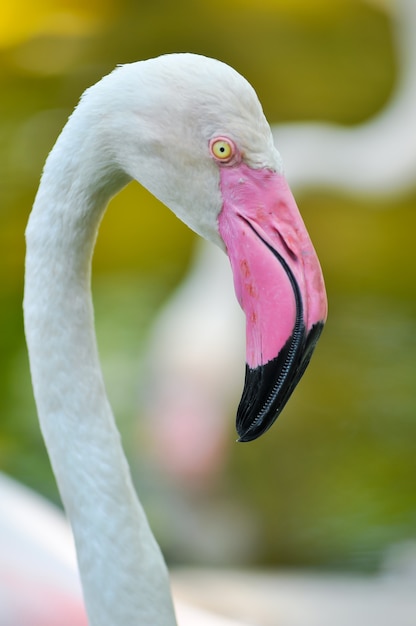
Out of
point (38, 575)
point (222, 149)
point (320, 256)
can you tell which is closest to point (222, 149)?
point (222, 149)

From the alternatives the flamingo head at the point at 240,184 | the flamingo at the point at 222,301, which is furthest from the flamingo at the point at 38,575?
the flamingo at the point at 222,301

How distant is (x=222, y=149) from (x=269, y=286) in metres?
0.16

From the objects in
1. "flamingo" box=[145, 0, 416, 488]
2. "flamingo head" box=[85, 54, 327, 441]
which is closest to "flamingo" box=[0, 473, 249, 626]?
"flamingo head" box=[85, 54, 327, 441]

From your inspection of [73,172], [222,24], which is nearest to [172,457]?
[73,172]

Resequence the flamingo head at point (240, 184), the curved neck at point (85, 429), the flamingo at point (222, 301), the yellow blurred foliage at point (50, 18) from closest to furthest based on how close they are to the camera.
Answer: the flamingo head at point (240, 184) → the curved neck at point (85, 429) → the flamingo at point (222, 301) → the yellow blurred foliage at point (50, 18)

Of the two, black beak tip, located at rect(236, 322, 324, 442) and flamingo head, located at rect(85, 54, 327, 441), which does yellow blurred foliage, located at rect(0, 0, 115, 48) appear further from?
black beak tip, located at rect(236, 322, 324, 442)

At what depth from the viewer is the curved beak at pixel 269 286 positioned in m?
1.18

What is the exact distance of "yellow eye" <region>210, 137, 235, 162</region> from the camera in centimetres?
118

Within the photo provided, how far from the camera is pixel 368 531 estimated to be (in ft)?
9.95

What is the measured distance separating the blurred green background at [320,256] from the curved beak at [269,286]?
180cm

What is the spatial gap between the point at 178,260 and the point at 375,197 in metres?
1.07

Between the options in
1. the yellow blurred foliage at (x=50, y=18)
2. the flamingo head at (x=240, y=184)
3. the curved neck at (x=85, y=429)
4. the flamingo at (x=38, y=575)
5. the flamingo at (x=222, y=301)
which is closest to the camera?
the flamingo head at (x=240, y=184)

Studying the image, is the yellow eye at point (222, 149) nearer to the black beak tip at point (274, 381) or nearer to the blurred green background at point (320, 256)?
the black beak tip at point (274, 381)

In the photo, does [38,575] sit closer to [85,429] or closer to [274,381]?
[85,429]
